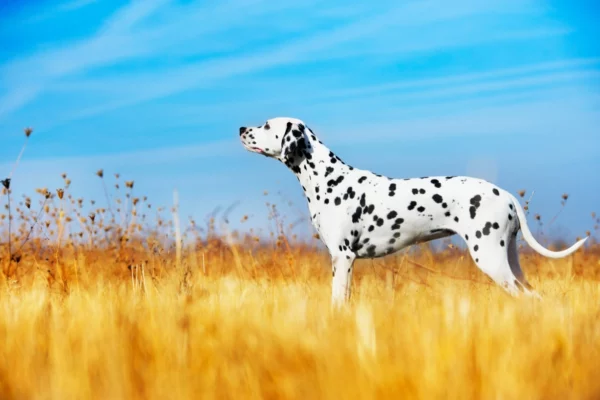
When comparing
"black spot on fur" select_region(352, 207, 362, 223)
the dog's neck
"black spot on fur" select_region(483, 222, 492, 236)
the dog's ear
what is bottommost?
"black spot on fur" select_region(483, 222, 492, 236)

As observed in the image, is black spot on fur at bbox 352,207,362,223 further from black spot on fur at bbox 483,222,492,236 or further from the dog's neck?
black spot on fur at bbox 483,222,492,236

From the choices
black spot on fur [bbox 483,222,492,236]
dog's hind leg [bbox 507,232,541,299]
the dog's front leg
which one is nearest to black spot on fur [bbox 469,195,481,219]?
black spot on fur [bbox 483,222,492,236]

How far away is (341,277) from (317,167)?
1.12 m

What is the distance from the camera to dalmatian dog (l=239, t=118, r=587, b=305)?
19.9 ft

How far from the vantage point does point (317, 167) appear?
6.48 meters

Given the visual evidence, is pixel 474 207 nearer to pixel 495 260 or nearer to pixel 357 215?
pixel 495 260

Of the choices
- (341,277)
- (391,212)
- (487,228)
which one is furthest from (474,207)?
(341,277)

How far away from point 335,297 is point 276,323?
2.10 metres

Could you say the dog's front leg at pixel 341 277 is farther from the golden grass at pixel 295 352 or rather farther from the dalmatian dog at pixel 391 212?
the golden grass at pixel 295 352

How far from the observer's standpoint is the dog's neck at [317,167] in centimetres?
645

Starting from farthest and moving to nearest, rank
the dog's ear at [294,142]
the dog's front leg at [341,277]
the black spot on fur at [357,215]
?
the dog's ear at [294,142], the black spot on fur at [357,215], the dog's front leg at [341,277]

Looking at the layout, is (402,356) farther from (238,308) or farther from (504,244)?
(504,244)

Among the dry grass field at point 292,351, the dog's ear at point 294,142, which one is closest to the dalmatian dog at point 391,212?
the dog's ear at point 294,142

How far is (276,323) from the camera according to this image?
149 inches
